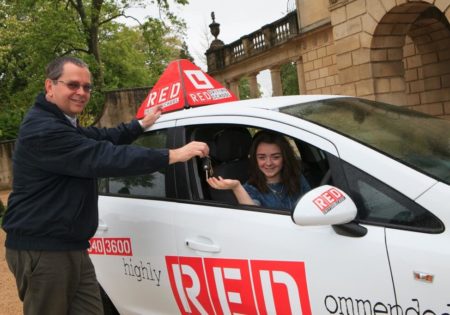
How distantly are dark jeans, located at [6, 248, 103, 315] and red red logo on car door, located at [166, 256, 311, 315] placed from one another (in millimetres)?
522

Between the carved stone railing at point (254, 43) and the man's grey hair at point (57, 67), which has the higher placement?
the carved stone railing at point (254, 43)

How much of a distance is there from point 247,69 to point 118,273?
21230mm

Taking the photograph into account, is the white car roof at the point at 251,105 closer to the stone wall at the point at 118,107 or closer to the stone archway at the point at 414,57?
the stone archway at the point at 414,57

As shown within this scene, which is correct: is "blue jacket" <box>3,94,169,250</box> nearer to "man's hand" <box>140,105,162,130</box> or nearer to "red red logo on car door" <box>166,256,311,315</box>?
"red red logo on car door" <box>166,256,311,315</box>

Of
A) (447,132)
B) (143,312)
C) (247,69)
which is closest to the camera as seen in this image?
(447,132)

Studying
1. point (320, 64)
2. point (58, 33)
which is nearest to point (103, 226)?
point (320, 64)

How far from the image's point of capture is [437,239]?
179 centimetres

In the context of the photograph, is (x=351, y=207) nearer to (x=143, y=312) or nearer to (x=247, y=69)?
(x=143, y=312)

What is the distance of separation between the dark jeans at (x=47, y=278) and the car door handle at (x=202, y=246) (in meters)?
0.60

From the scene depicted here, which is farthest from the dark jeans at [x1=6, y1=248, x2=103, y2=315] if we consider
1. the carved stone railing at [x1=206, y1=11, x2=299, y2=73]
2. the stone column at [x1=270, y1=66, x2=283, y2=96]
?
the stone column at [x1=270, y1=66, x2=283, y2=96]

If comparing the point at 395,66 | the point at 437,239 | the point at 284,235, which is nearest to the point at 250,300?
the point at 284,235

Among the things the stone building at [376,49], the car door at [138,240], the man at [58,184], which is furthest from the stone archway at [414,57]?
the man at [58,184]

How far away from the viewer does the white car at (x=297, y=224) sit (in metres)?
1.86

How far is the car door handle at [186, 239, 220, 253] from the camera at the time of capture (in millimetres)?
2416
